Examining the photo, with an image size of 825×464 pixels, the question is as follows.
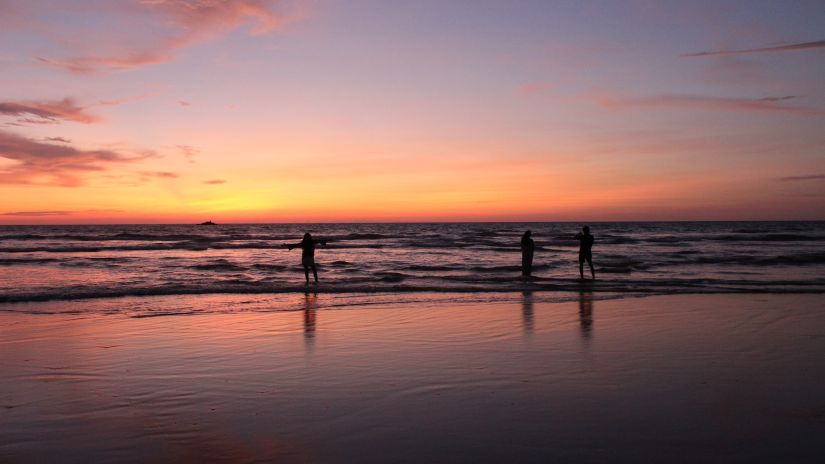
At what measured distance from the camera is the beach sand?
452 centimetres

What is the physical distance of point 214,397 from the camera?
5836 mm

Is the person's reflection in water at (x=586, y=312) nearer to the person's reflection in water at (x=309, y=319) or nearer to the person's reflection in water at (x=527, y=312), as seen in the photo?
the person's reflection in water at (x=527, y=312)

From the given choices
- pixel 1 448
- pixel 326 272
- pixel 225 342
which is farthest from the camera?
pixel 326 272

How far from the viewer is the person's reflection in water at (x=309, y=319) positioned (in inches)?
338

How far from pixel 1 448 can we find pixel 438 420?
3362mm

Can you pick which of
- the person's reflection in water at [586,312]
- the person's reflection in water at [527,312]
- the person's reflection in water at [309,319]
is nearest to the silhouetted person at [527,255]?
the person's reflection in water at [586,312]

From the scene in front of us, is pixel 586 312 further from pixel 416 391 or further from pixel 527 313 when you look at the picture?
pixel 416 391

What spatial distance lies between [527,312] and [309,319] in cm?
424

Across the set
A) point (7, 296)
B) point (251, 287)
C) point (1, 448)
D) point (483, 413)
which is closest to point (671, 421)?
point (483, 413)

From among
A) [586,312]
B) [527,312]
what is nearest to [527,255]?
[586,312]

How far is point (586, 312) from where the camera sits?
11.8 metres

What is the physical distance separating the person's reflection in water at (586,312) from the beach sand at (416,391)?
12 centimetres

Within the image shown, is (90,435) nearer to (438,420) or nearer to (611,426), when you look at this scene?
(438,420)

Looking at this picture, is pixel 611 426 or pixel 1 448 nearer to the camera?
pixel 1 448
